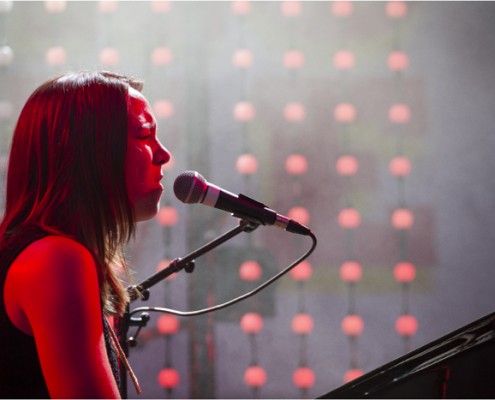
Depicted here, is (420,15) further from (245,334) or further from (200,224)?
(245,334)

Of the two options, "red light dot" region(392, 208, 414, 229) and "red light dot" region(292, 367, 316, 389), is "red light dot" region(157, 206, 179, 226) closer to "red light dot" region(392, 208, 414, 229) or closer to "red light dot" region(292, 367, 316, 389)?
"red light dot" region(292, 367, 316, 389)

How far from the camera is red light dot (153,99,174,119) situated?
280 centimetres

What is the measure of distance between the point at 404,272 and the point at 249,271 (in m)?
0.73

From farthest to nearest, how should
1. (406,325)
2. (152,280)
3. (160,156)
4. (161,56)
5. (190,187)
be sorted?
(161,56), (406,325), (152,280), (190,187), (160,156)

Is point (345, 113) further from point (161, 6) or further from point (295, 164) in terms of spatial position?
point (161, 6)

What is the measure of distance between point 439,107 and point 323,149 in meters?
0.61

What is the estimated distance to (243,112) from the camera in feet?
9.04

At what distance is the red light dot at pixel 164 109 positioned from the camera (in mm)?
2805

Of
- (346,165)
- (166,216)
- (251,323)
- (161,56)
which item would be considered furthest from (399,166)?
(161,56)

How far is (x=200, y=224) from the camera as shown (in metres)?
2.76

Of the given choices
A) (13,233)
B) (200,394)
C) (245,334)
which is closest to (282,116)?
(245,334)

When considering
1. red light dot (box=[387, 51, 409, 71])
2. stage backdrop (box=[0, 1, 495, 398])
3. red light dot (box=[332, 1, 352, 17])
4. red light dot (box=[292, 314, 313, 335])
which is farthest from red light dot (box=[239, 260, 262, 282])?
red light dot (box=[332, 1, 352, 17])

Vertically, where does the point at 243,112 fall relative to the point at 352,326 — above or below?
above

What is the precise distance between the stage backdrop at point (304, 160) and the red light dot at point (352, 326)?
0.04 ft
